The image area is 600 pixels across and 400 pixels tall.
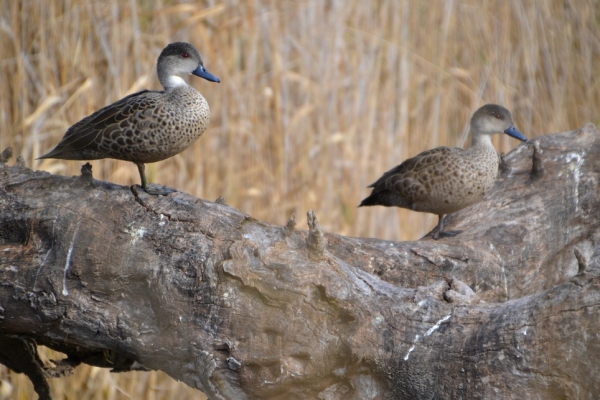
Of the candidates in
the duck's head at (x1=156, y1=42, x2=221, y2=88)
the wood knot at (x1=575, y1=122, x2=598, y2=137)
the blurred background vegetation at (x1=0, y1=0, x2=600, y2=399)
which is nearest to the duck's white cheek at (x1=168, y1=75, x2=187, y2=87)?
the duck's head at (x1=156, y1=42, x2=221, y2=88)

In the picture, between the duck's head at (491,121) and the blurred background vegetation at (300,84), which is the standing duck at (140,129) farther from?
the duck's head at (491,121)

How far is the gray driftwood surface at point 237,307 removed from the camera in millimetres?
1833

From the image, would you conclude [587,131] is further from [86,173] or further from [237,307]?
[86,173]

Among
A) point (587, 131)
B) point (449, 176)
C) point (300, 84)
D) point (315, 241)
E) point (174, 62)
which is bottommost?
point (315, 241)

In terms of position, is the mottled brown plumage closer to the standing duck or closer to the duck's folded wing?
the standing duck

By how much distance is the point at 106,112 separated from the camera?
98.7 inches

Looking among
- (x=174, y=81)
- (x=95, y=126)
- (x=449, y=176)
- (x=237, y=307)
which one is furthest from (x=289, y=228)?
(x=449, y=176)

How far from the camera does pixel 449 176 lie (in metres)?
3.27

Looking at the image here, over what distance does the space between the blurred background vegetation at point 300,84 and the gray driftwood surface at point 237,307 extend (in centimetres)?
152

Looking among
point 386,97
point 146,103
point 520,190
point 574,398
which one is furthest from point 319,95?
point 574,398

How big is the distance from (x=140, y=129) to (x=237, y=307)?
857 mm

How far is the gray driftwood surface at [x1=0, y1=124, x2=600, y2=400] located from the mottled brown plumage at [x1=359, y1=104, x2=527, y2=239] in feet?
3.72

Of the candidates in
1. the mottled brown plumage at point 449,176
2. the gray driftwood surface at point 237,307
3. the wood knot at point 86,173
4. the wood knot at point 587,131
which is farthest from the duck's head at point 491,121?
the wood knot at point 86,173

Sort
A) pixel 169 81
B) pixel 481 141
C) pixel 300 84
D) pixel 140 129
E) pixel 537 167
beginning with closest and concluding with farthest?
pixel 140 129 < pixel 169 81 < pixel 537 167 < pixel 481 141 < pixel 300 84
